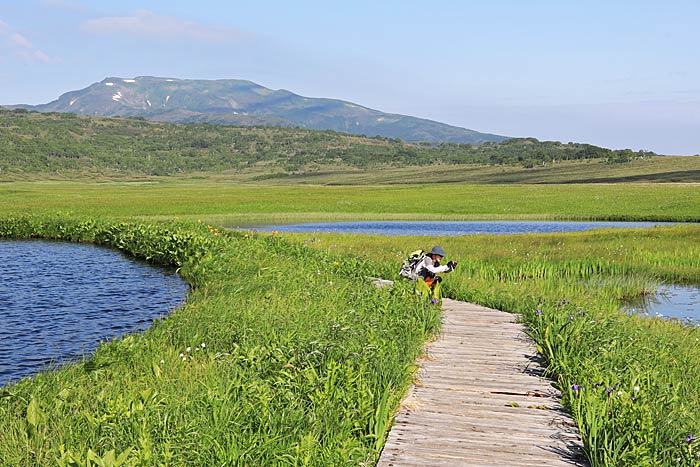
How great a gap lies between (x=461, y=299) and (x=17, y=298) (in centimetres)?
1384

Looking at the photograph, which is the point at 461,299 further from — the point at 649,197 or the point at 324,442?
the point at 649,197

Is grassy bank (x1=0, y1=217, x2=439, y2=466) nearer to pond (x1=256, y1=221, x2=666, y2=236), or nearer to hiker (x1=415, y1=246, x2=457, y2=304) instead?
hiker (x1=415, y1=246, x2=457, y2=304)

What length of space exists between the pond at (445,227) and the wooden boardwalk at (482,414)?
34861 millimetres

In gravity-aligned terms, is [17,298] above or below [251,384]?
below

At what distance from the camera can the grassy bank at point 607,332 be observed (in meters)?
7.01

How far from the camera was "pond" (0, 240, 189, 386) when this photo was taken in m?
15.3

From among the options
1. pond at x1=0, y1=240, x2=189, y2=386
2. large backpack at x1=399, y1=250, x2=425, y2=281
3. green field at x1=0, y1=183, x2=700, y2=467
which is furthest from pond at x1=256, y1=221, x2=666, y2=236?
large backpack at x1=399, y1=250, x2=425, y2=281

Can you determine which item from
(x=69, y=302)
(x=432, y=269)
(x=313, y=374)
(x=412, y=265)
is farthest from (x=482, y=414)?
(x=69, y=302)

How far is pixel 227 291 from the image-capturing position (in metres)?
18.4

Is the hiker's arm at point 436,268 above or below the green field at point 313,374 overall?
above

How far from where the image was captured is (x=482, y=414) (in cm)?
804

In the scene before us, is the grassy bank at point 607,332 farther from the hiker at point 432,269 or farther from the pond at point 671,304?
the hiker at point 432,269

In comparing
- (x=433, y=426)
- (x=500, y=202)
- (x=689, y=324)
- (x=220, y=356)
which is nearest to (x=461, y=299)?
(x=689, y=324)

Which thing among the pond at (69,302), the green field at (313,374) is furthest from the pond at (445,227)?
the green field at (313,374)
